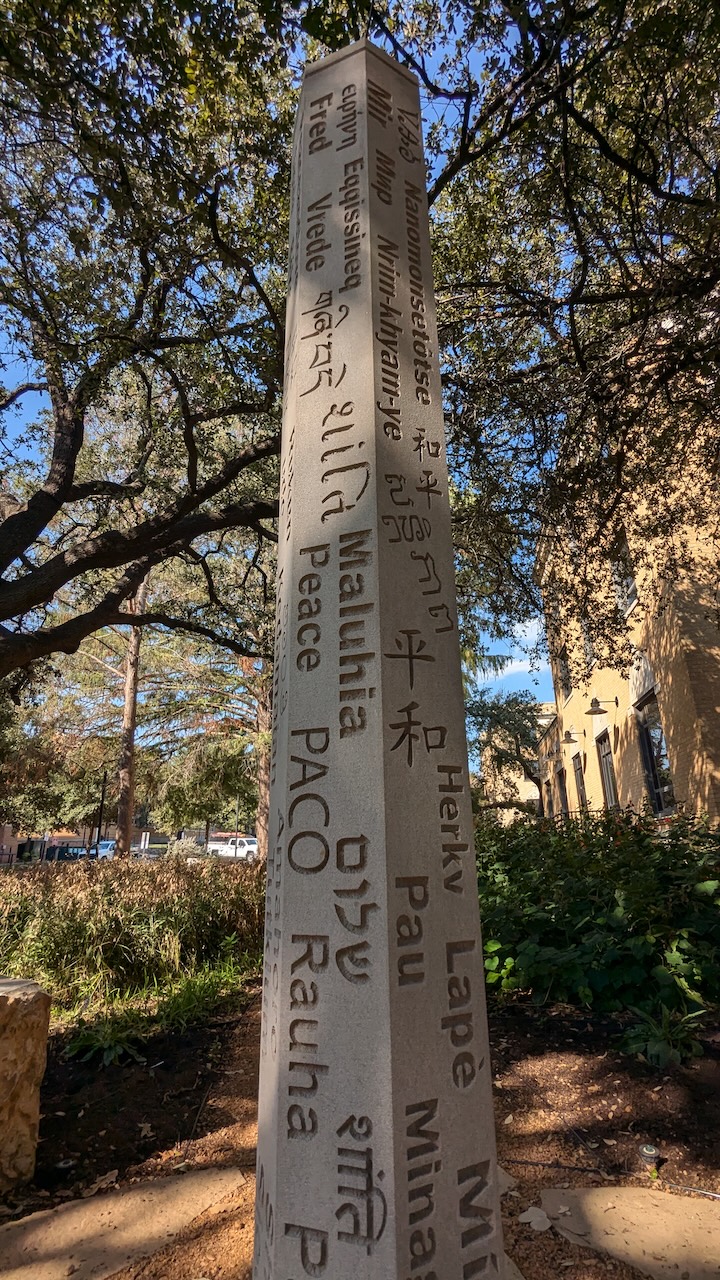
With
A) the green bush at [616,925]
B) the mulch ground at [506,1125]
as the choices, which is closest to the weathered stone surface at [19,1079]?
the mulch ground at [506,1125]

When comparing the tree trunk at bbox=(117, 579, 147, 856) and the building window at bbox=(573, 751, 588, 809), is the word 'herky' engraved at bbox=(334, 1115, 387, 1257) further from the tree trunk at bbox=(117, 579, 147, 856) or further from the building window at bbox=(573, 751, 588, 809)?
the tree trunk at bbox=(117, 579, 147, 856)

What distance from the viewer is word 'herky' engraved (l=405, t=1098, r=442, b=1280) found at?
1657mm

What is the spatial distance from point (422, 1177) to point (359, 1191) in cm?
16

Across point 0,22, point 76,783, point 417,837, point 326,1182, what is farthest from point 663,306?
point 76,783

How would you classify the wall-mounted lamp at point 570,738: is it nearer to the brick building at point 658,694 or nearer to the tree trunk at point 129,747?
the brick building at point 658,694

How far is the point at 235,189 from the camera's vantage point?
642 cm

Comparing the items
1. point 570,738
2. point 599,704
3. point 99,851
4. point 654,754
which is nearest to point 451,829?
point 654,754

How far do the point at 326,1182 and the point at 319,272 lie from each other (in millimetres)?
2994

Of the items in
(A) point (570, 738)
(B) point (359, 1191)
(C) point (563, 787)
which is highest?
(A) point (570, 738)

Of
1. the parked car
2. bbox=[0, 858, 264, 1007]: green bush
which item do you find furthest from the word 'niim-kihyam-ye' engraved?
the parked car

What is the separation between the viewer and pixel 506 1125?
358 cm

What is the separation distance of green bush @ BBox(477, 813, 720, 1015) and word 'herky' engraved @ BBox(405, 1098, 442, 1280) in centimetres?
299

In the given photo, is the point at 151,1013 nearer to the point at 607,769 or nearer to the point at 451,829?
the point at 451,829

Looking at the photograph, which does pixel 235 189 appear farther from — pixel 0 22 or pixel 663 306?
pixel 663 306
